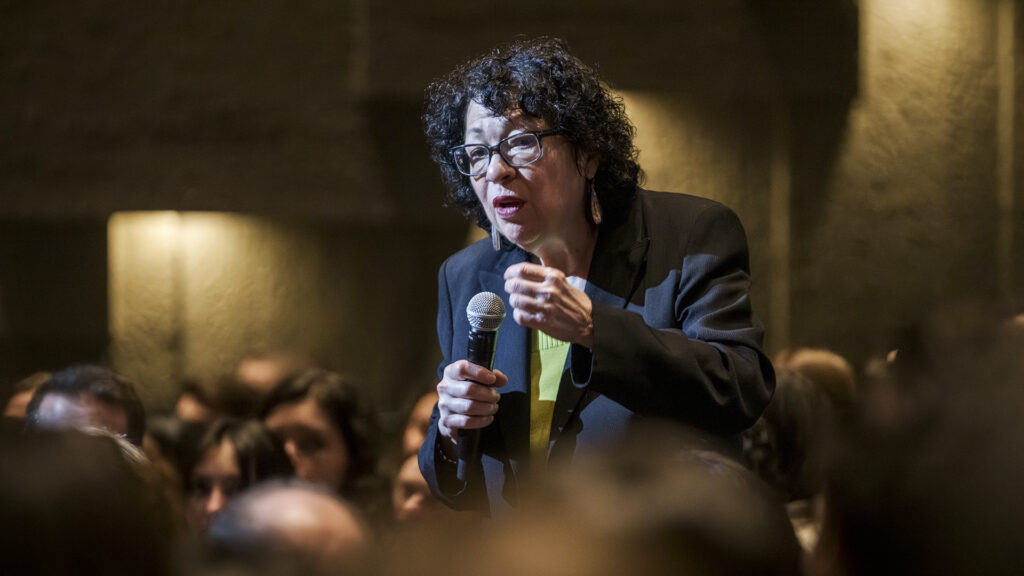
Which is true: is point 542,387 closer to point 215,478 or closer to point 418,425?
point 215,478

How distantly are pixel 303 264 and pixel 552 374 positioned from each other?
4432 millimetres

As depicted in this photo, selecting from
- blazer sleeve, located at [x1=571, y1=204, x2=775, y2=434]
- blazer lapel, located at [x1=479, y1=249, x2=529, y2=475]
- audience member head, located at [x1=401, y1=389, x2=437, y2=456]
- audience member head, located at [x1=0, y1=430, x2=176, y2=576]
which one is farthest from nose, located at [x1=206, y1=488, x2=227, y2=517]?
audience member head, located at [x1=0, y1=430, x2=176, y2=576]

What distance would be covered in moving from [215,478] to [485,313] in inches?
63.1

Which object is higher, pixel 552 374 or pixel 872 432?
pixel 872 432

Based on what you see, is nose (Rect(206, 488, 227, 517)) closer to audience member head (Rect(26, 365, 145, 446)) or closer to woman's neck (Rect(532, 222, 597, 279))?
audience member head (Rect(26, 365, 145, 446))

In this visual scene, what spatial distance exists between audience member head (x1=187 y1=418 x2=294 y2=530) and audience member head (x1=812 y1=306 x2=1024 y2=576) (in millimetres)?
2258

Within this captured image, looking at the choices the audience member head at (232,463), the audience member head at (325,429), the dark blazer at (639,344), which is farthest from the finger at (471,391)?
the audience member head at (325,429)

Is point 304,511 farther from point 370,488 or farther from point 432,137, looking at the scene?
point 370,488

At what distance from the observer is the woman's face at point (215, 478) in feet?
9.47

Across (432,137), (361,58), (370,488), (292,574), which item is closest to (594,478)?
(292,574)

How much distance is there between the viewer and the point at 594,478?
69 cm

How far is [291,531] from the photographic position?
2.57 feet

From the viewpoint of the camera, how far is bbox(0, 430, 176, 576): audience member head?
0.65 m

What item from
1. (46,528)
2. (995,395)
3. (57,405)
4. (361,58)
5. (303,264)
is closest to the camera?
(46,528)
